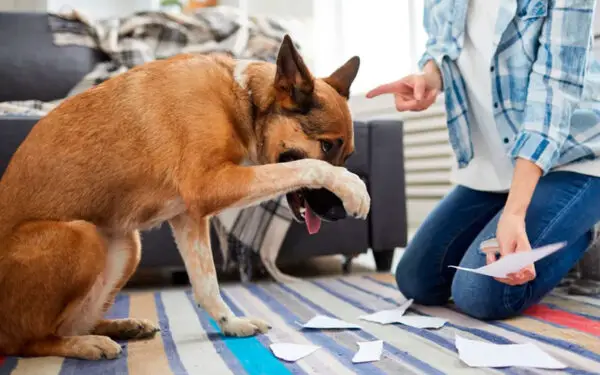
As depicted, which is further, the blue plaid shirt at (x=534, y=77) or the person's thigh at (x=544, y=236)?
the person's thigh at (x=544, y=236)

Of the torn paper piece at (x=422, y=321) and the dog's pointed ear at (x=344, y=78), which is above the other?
the dog's pointed ear at (x=344, y=78)

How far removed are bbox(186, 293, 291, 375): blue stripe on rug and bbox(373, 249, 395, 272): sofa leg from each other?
1.25 m

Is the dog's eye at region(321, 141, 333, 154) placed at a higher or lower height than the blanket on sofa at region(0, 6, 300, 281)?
lower

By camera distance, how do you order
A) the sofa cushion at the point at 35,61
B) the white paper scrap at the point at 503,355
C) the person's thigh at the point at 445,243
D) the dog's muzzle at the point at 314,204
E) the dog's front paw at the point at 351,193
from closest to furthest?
the white paper scrap at the point at 503,355, the dog's front paw at the point at 351,193, the dog's muzzle at the point at 314,204, the person's thigh at the point at 445,243, the sofa cushion at the point at 35,61

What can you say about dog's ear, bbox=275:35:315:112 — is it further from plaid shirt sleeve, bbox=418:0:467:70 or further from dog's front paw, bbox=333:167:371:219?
plaid shirt sleeve, bbox=418:0:467:70

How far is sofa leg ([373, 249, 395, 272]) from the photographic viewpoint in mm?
2770

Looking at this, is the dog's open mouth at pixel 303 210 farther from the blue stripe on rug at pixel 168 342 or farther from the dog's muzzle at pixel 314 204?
the blue stripe on rug at pixel 168 342

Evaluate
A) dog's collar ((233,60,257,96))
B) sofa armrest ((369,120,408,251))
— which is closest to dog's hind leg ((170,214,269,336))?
dog's collar ((233,60,257,96))


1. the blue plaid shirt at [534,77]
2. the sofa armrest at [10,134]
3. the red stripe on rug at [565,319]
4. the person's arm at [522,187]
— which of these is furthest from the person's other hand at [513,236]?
the sofa armrest at [10,134]

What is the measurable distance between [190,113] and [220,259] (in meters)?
1.13

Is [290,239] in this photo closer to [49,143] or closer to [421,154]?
[49,143]

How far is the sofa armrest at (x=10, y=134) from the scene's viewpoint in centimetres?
221

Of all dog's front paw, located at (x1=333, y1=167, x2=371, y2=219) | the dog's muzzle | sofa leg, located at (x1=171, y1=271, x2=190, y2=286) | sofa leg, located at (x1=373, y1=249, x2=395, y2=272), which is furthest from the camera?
sofa leg, located at (x1=373, y1=249, x2=395, y2=272)

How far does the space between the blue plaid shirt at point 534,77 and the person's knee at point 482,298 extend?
1.21 feet
